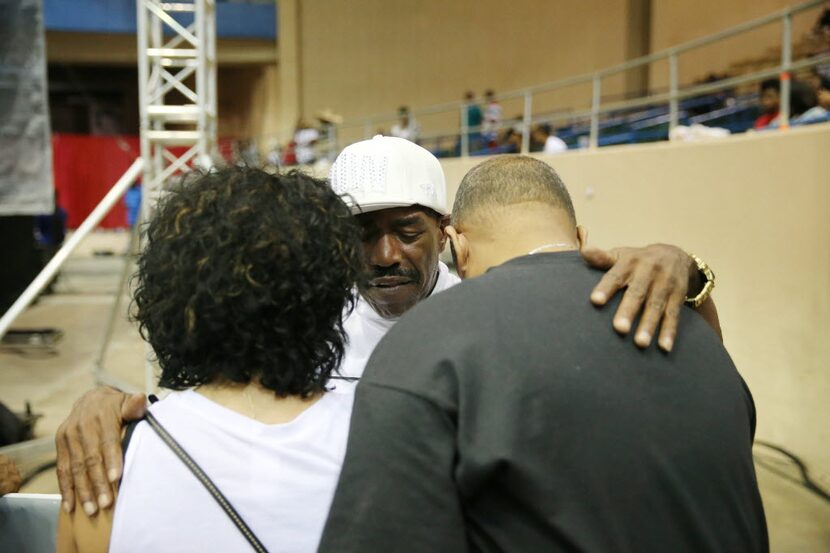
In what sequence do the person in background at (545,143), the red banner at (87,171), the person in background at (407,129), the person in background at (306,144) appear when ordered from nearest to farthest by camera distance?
the person in background at (545,143) → the person in background at (407,129) → the person in background at (306,144) → the red banner at (87,171)

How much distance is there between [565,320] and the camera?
893 mm

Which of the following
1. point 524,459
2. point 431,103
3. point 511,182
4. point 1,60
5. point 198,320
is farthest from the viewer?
point 431,103

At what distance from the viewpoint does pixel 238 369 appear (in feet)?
3.12

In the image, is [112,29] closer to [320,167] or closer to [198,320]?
[320,167]

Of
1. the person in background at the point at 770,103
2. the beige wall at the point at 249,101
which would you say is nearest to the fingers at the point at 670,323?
the person in background at the point at 770,103

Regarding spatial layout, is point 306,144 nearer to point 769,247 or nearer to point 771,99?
point 771,99

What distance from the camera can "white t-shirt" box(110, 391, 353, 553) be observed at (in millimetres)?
862

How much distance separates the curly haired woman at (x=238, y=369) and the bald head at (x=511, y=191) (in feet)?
0.79

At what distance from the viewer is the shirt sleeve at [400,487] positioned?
2.66ft

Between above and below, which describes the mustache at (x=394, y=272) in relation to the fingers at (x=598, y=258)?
below

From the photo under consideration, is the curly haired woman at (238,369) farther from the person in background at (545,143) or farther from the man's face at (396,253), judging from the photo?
the person in background at (545,143)

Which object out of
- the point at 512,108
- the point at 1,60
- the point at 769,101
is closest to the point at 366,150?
the point at 1,60

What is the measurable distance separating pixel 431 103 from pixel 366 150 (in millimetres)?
14501

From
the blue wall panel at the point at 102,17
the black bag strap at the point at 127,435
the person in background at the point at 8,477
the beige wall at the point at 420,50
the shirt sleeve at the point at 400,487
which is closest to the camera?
the shirt sleeve at the point at 400,487
